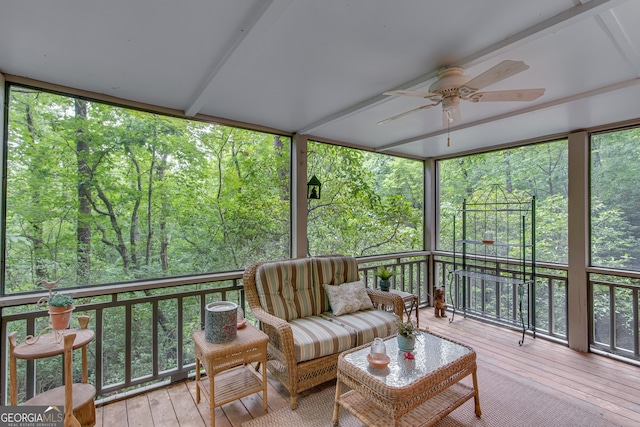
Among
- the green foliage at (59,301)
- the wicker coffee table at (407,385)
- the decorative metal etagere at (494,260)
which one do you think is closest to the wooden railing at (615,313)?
the decorative metal etagere at (494,260)

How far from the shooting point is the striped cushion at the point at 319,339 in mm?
2279

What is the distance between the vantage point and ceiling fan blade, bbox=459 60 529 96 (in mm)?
1447

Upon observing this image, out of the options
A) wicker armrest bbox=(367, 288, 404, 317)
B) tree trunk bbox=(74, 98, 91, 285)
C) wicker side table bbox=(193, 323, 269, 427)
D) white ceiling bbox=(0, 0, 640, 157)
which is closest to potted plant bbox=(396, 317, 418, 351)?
wicker armrest bbox=(367, 288, 404, 317)

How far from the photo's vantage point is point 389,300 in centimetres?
305

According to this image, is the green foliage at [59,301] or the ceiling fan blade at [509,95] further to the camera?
the green foliage at [59,301]

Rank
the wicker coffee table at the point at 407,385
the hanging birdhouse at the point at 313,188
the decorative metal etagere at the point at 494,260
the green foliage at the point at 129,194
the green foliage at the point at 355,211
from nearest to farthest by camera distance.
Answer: the wicker coffee table at the point at 407,385 → the green foliage at the point at 129,194 → the hanging birdhouse at the point at 313,188 → the decorative metal etagere at the point at 494,260 → the green foliage at the point at 355,211

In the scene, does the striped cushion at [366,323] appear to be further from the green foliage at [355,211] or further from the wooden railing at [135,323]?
the green foliage at [355,211]

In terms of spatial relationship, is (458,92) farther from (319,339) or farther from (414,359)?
(319,339)

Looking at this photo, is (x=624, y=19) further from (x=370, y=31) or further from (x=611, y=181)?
(x=611, y=181)

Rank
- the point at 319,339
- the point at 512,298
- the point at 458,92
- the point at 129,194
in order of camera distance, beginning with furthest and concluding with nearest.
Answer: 1. the point at 512,298
2. the point at 129,194
3. the point at 319,339
4. the point at 458,92

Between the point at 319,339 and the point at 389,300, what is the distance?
1.02 m

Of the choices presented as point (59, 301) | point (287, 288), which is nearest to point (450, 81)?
point (287, 288)

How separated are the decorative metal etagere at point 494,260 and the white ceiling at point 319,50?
1.72 m

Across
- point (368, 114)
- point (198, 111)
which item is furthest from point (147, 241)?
point (368, 114)
